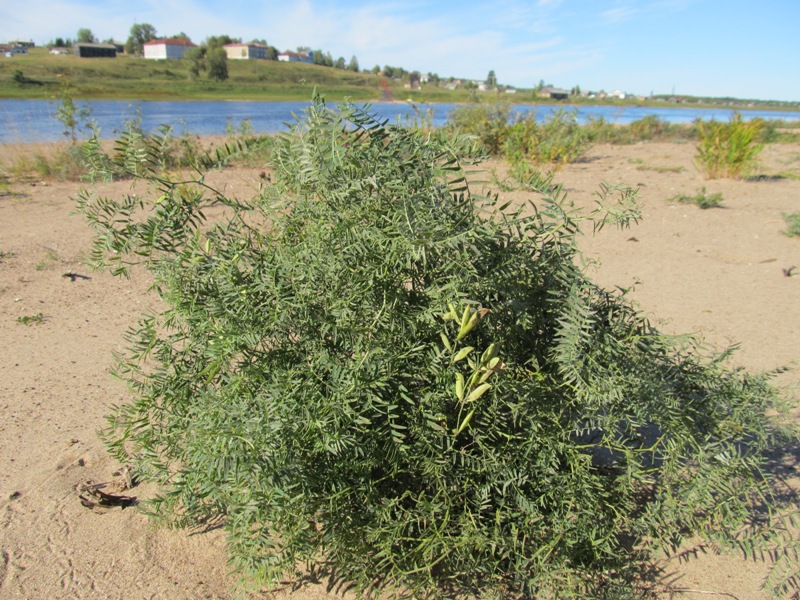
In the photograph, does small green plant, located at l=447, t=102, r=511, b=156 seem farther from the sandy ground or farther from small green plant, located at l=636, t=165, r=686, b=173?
the sandy ground

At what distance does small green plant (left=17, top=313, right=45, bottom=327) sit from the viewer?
4.18 m

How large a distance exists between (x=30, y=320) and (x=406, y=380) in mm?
3562

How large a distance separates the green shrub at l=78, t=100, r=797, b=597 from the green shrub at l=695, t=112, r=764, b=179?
1004 centimetres

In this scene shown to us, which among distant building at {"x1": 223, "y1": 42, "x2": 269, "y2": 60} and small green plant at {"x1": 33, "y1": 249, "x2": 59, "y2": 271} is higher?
distant building at {"x1": 223, "y1": 42, "x2": 269, "y2": 60}

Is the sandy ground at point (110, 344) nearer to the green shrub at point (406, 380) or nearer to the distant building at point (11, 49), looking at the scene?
the green shrub at point (406, 380)

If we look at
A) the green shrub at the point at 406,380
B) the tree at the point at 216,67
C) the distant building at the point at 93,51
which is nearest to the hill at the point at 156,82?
the tree at the point at 216,67

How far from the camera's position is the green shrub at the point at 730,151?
1034cm

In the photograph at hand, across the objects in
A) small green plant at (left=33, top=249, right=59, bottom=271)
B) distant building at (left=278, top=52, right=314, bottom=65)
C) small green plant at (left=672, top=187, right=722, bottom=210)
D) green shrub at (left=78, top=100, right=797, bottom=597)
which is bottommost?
small green plant at (left=33, top=249, right=59, bottom=271)

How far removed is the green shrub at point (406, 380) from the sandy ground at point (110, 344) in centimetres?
33

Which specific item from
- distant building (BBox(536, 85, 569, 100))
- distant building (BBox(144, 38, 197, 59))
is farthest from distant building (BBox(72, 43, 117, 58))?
distant building (BBox(536, 85, 569, 100))

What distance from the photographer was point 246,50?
99312 millimetres

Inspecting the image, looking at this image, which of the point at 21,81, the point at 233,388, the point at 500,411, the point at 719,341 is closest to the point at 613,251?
the point at 719,341

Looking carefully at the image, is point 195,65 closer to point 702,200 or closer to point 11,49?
point 11,49

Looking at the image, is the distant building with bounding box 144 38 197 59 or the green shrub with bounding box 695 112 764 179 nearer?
the green shrub with bounding box 695 112 764 179
